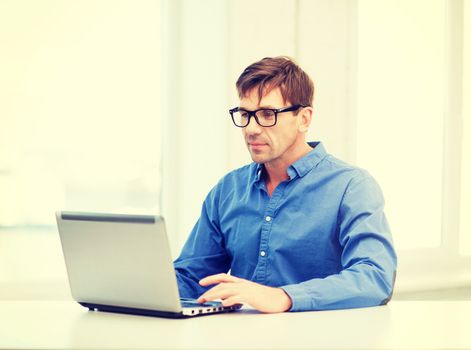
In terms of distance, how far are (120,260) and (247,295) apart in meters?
0.32

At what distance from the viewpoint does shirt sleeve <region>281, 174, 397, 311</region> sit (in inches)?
79.4

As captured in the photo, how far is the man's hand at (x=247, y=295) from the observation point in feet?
6.29

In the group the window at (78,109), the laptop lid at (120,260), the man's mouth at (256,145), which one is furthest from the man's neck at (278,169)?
the window at (78,109)

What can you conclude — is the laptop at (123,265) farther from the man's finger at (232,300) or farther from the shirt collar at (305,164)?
the shirt collar at (305,164)

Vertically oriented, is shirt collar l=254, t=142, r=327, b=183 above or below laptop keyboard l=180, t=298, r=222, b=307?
above

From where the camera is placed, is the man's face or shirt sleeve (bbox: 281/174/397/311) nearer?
shirt sleeve (bbox: 281/174/397/311)

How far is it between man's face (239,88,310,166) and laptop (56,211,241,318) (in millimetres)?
576

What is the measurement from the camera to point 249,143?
2.41 metres

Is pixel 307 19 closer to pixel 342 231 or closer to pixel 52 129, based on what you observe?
pixel 52 129

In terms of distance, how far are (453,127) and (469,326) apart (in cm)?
260

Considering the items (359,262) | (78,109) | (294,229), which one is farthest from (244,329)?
(78,109)

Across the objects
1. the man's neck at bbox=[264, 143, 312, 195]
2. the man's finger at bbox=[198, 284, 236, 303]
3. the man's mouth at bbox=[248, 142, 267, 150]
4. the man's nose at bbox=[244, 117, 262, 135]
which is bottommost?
the man's finger at bbox=[198, 284, 236, 303]

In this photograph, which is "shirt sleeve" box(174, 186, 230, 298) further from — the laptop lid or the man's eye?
the laptop lid

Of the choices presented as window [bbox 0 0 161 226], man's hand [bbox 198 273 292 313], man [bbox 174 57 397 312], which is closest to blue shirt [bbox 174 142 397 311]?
man [bbox 174 57 397 312]
